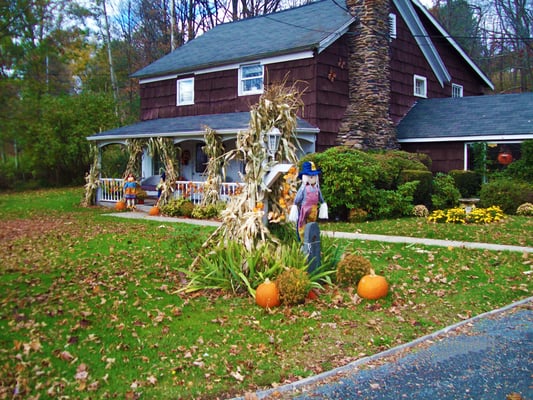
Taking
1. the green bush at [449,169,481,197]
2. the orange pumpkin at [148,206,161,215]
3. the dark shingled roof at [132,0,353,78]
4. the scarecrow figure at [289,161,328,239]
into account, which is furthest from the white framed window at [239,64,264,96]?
the scarecrow figure at [289,161,328,239]

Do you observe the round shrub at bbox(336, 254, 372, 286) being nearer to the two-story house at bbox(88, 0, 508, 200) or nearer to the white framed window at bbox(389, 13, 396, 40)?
the two-story house at bbox(88, 0, 508, 200)

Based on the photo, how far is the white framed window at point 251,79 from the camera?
19.0 metres

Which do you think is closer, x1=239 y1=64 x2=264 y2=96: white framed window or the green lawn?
the green lawn

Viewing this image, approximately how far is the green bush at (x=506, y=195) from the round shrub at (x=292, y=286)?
33.7ft

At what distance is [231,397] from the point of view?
4.37 m

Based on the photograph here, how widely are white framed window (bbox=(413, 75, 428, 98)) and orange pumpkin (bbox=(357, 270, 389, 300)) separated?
16.8m

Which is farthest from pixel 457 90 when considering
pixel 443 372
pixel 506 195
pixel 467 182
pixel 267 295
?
pixel 443 372

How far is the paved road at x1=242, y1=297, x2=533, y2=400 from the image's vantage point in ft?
14.4

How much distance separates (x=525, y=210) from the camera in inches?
560

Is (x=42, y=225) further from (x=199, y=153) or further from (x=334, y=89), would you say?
(x=334, y=89)

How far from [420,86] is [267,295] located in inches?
732

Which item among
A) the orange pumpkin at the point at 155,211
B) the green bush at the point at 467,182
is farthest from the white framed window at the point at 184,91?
the green bush at the point at 467,182

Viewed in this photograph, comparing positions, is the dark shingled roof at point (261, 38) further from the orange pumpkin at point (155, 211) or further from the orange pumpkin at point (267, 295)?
the orange pumpkin at point (267, 295)

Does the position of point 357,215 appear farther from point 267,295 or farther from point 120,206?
point 120,206
